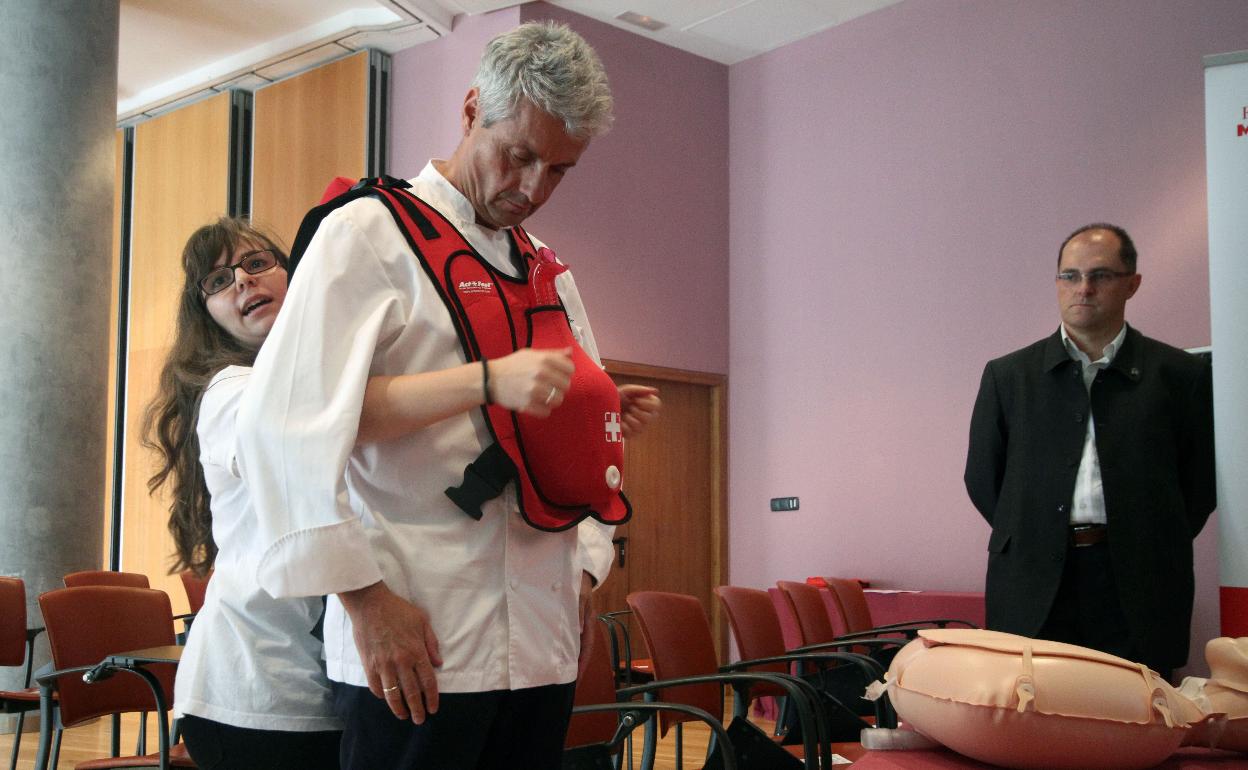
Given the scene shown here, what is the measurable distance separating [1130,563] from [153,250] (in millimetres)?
8572

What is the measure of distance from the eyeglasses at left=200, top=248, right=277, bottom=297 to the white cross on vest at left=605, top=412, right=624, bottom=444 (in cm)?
69

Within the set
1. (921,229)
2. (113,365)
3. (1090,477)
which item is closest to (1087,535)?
(1090,477)

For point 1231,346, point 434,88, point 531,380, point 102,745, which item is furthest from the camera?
point 434,88

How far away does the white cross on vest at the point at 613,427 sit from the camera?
1.30 metres

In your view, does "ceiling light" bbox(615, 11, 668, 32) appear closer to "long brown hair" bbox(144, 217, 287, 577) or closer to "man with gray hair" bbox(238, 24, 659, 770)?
"long brown hair" bbox(144, 217, 287, 577)

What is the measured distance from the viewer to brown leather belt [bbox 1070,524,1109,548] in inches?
99.1

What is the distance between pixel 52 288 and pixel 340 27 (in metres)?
2.82

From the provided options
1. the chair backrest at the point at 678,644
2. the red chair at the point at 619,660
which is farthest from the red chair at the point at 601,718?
the red chair at the point at 619,660

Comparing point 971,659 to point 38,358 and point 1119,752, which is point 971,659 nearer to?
point 1119,752

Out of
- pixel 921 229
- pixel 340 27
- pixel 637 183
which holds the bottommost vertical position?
pixel 921 229

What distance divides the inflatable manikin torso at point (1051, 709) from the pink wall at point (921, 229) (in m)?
5.42

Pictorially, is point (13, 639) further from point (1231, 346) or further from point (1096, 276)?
point (1231, 346)

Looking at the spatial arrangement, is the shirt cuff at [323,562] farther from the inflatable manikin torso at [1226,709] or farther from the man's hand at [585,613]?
the inflatable manikin torso at [1226,709]

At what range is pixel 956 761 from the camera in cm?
133
